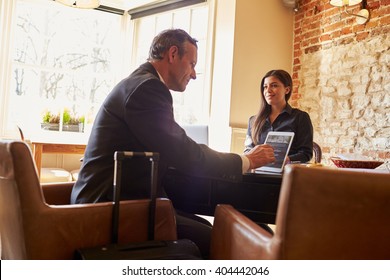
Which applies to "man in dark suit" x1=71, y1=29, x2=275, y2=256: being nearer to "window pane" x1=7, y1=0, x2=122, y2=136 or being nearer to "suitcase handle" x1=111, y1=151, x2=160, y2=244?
"suitcase handle" x1=111, y1=151, x2=160, y2=244

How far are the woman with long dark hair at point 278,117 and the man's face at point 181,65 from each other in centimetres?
101

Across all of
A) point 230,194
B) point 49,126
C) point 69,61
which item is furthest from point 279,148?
point 69,61

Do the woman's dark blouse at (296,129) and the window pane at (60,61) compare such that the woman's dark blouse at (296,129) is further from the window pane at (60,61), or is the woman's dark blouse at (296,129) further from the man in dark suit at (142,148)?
the window pane at (60,61)

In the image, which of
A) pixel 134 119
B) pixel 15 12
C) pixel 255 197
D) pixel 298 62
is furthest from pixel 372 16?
pixel 15 12

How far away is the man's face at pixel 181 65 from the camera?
1585 millimetres

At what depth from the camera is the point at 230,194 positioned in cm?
146

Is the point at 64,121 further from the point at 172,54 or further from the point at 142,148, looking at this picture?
the point at 142,148

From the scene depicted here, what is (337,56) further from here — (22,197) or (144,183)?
(22,197)

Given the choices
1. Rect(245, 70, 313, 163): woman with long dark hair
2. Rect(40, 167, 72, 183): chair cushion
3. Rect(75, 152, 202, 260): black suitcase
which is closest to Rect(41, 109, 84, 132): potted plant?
Rect(40, 167, 72, 183): chair cushion

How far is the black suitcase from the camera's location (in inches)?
40.7

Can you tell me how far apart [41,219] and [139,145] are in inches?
17.4

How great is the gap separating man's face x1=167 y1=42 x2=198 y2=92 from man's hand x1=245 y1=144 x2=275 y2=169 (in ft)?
1.49

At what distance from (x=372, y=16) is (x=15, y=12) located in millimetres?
4037

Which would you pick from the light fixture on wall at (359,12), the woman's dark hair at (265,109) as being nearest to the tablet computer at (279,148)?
the woman's dark hair at (265,109)
